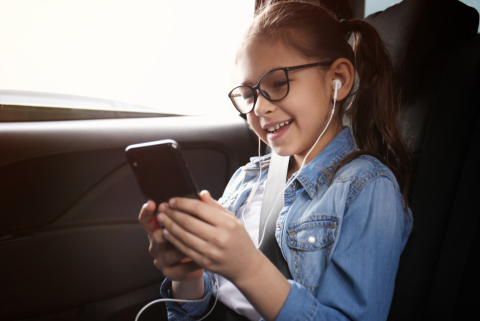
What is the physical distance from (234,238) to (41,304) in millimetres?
1019

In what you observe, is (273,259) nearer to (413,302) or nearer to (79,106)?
(413,302)

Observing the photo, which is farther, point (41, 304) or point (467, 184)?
point (41, 304)

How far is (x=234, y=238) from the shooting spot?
57 centimetres

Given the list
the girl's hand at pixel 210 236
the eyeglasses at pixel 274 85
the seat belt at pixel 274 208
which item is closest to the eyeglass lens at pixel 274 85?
the eyeglasses at pixel 274 85

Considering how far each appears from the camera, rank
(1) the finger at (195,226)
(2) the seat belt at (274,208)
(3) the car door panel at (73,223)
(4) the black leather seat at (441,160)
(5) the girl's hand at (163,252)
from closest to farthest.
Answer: (1) the finger at (195,226), (5) the girl's hand at (163,252), (4) the black leather seat at (441,160), (2) the seat belt at (274,208), (3) the car door panel at (73,223)

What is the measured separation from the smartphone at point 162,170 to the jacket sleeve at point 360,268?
28cm

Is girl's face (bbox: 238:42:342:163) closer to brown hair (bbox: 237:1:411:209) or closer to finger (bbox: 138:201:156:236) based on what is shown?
brown hair (bbox: 237:1:411:209)

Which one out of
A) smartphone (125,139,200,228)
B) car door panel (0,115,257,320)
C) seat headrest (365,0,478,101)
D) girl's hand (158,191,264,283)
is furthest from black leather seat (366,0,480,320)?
car door panel (0,115,257,320)

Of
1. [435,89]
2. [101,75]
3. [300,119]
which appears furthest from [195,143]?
[435,89]

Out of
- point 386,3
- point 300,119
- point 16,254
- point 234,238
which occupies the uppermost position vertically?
point 386,3

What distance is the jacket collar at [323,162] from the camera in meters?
0.89

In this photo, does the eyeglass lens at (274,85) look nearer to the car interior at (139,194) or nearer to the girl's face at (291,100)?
the girl's face at (291,100)

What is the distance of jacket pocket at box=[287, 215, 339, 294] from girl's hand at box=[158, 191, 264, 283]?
211 mm

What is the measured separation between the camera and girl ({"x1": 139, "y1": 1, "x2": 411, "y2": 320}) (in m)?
0.61
